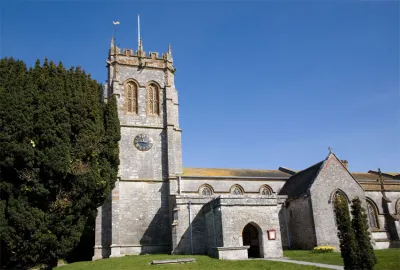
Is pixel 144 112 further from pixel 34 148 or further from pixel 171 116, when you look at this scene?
pixel 34 148

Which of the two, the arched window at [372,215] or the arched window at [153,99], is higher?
the arched window at [153,99]

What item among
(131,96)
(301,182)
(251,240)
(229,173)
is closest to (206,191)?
(229,173)

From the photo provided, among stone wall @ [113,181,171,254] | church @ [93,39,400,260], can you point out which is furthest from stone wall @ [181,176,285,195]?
stone wall @ [113,181,171,254]

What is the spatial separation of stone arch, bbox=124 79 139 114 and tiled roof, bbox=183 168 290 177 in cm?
876

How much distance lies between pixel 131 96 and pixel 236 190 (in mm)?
15253

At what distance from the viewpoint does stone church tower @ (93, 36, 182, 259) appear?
1220 inches

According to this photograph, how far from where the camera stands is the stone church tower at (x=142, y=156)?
31.0 metres

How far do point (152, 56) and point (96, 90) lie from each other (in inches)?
545

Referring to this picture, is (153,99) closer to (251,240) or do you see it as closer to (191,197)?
(191,197)

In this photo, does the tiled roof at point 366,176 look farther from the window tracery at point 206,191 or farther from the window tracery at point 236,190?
the window tracery at point 206,191

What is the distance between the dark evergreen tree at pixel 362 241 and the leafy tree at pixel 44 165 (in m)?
15.7

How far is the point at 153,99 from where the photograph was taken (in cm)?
3725

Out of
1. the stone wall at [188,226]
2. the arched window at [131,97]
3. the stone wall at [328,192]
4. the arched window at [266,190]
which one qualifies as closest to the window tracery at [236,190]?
the arched window at [266,190]

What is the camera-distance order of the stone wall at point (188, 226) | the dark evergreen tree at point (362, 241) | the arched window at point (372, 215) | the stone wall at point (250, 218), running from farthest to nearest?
the arched window at point (372, 215), the stone wall at point (188, 226), the stone wall at point (250, 218), the dark evergreen tree at point (362, 241)
